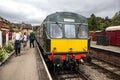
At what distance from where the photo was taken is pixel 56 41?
36.3 ft

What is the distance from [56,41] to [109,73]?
4124 millimetres

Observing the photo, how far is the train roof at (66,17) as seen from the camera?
1148cm

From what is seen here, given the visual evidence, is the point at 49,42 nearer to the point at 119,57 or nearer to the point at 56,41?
the point at 56,41

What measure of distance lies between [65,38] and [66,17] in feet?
4.21

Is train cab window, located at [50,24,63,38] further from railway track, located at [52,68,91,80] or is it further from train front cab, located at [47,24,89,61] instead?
railway track, located at [52,68,91,80]

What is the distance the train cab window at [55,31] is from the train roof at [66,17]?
0.35m

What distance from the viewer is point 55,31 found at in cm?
1132

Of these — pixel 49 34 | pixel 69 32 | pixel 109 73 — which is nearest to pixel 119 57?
pixel 109 73

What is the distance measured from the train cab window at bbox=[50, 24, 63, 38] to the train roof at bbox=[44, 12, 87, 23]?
1.15ft

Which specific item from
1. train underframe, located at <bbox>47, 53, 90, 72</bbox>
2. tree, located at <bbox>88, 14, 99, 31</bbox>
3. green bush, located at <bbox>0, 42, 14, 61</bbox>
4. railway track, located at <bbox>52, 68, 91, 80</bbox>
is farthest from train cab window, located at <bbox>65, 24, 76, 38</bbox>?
tree, located at <bbox>88, 14, 99, 31</bbox>

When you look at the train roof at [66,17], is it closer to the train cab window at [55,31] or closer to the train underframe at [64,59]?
→ the train cab window at [55,31]

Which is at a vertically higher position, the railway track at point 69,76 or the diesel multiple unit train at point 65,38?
the diesel multiple unit train at point 65,38

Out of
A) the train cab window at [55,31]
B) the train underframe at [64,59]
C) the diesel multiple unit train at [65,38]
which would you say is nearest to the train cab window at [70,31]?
the diesel multiple unit train at [65,38]

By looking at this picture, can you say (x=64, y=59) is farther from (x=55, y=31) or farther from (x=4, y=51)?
(x=4, y=51)
